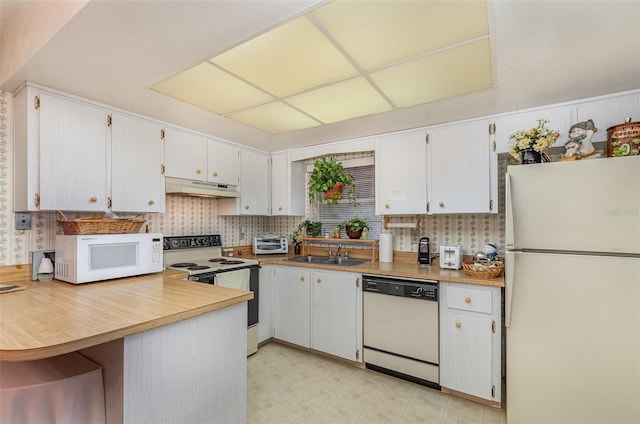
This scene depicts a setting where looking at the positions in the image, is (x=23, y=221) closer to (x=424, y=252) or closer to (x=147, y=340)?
(x=147, y=340)

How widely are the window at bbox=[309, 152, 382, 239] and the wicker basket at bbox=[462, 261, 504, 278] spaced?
3.84 feet

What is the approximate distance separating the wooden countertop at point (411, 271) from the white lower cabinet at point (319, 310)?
63 millimetres

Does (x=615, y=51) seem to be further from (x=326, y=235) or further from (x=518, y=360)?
(x=326, y=235)

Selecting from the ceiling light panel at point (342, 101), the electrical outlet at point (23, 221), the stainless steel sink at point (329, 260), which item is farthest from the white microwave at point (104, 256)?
the ceiling light panel at point (342, 101)

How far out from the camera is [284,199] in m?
3.68

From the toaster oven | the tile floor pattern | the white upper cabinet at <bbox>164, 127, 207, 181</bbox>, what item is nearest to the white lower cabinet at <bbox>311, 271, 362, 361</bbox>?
the tile floor pattern

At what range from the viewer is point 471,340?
7.32 feet

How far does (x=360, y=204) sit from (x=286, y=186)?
0.93 metres

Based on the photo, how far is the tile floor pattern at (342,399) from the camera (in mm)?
2072

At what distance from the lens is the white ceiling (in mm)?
1250

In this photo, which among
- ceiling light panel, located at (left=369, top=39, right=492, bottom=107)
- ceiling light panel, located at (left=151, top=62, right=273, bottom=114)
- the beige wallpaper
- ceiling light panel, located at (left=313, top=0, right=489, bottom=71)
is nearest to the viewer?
ceiling light panel, located at (left=313, top=0, right=489, bottom=71)

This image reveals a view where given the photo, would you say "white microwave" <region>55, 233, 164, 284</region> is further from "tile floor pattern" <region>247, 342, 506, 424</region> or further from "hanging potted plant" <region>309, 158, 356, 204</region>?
"hanging potted plant" <region>309, 158, 356, 204</region>

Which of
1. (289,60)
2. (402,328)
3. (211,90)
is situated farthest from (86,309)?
(402,328)

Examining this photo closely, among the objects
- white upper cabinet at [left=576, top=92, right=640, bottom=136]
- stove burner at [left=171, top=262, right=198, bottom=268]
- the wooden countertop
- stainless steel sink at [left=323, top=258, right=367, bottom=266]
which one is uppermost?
white upper cabinet at [left=576, top=92, right=640, bottom=136]
